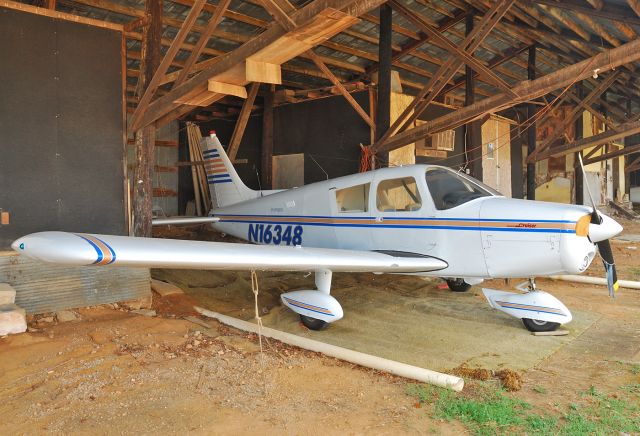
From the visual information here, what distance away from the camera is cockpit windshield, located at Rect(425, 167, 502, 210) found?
5.41 meters

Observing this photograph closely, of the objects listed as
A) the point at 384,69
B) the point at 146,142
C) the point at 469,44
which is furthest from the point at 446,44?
the point at 146,142

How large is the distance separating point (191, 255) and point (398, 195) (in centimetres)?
302

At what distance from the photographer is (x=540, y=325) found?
16.4 feet

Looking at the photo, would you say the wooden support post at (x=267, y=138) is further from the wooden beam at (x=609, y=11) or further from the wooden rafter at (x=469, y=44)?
the wooden beam at (x=609, y=11)

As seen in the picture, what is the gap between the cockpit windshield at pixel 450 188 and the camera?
5.41 meters

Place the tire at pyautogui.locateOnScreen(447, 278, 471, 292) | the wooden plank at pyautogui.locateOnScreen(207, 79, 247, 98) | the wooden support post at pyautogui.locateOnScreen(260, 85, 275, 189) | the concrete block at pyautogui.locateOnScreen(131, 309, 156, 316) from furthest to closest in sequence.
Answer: the wooden support post at pyautogui.locateOnScreen(260, 85, 275, 189)
the tire at pyautogui.locateOnScreen(447, 278, 471, 292)
the concrete block at pyautogui.locateOnScreen(131, 309, 156, 316)
the wooden plank at pyautogui.locateOnScreen(207, 79, 247, 98)

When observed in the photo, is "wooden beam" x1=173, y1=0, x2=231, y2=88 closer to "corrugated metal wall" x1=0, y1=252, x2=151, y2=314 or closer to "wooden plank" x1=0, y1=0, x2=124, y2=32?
"wooden plank" x1=0, y1=0, x2=124, y2=32

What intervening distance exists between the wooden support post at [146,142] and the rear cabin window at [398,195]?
298 cm

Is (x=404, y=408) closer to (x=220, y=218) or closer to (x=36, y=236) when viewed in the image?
(x=36, y=236)

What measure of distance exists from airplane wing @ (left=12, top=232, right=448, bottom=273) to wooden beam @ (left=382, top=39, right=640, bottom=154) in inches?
135

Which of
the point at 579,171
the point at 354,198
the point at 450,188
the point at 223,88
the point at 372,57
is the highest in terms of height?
the point at 372,57

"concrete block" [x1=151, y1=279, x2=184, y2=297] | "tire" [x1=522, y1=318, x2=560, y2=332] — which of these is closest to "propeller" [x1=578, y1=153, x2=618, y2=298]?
"tire" [x1=522, y1=318, x2=560, y2=332]

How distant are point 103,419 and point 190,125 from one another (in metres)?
10.5

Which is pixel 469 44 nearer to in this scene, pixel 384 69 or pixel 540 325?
pixel 384 69
